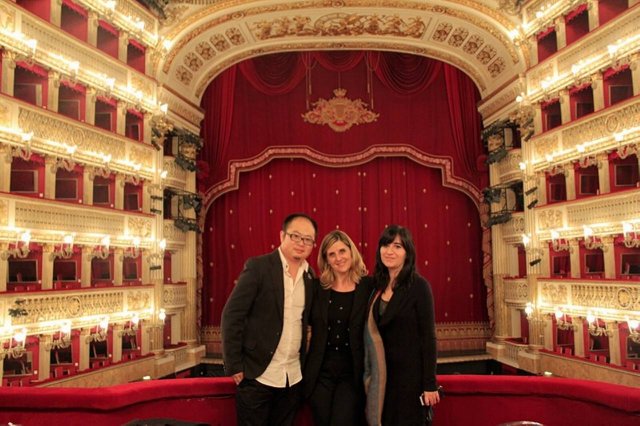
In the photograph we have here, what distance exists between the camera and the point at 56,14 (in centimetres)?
830

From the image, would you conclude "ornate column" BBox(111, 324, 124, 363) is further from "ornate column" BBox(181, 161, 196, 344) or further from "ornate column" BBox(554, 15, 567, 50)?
"ornate column" BBox(554, 15, 567, 50)

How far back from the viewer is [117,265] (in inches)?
380

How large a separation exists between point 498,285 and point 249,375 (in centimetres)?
1006

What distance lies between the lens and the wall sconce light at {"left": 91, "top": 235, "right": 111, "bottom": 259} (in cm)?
898

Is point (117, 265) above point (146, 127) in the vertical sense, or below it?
below

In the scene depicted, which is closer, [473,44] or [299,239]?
[299,239]

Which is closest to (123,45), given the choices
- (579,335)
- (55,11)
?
(55,11)

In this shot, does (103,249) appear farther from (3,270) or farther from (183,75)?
(183,75)

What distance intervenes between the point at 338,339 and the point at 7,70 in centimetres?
702

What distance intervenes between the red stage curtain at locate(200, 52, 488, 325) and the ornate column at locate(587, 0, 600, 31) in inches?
163

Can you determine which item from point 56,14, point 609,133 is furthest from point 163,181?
point 609,133

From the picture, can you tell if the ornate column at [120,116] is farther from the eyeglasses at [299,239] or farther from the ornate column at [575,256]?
the ornate column at [575,256]

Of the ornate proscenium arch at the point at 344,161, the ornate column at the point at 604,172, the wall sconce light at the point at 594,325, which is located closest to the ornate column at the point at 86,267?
the ornate proscenium arch at the point at 344,161

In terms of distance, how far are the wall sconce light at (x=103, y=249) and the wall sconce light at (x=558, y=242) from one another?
316 inches
